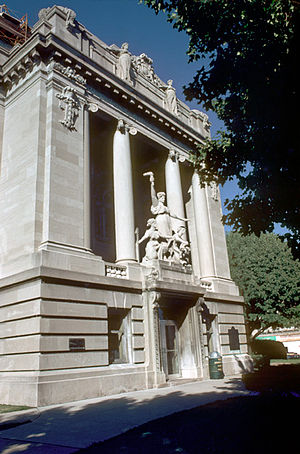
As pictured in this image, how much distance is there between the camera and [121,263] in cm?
1839

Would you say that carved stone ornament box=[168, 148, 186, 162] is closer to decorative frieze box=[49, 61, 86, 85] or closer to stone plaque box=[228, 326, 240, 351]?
decorative frieze box=[49, 61, 86, 85]

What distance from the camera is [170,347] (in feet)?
63.2

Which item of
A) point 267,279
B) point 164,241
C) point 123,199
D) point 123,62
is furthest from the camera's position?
point 267,279

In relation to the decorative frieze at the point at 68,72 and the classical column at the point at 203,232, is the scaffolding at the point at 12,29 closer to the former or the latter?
the decorative frieze at the point at 68,72

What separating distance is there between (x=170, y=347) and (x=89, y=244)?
6784mm

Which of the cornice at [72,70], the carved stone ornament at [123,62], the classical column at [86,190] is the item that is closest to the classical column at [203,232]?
the cornice at [72,70]

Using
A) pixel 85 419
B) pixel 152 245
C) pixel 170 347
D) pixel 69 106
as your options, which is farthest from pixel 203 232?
pixel 85 419

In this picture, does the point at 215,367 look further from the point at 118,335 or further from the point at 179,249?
the point at 179,249

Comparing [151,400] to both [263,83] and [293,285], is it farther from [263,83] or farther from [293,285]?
[293,285]

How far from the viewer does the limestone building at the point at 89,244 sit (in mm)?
14078

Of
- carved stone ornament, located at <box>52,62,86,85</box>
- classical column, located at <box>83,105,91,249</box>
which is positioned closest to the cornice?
carved stone ornament, located at <box>52,62,86,85</box>

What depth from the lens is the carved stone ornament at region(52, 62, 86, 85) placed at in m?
18.2

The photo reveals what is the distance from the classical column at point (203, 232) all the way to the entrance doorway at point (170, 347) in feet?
19.2

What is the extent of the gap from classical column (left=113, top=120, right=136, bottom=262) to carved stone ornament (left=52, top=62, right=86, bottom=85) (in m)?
3.26
